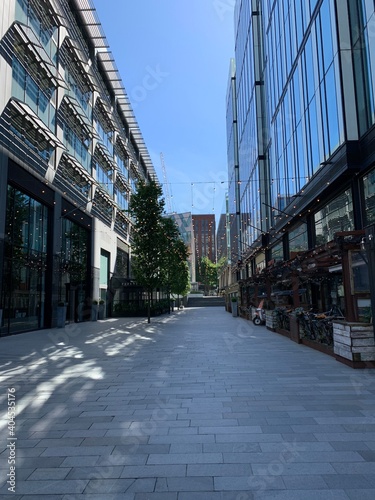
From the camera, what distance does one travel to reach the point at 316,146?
19062 mm

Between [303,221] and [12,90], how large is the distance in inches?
672

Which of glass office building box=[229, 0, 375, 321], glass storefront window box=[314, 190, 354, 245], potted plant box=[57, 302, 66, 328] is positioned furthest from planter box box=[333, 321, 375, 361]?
potted plant box=[57, 302, 66, 328]

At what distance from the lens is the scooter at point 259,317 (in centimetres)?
2288

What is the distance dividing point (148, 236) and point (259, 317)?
915 cm

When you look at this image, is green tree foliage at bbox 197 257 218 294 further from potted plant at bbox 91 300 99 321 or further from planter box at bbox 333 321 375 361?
planter box at bbox 333 321 375 361

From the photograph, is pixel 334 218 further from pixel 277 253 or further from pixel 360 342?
pixel 277 253

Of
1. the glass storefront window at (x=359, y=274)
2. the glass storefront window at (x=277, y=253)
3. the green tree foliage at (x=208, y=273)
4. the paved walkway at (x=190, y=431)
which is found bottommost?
the paved walkway at (x=190, y=431)

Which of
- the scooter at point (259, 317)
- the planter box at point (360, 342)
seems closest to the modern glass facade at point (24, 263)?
the scooter at point (259, 317)

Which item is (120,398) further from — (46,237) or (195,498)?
(46,237)

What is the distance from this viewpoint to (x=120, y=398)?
6.60 metres

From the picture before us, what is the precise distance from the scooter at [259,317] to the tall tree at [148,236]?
22.6ft

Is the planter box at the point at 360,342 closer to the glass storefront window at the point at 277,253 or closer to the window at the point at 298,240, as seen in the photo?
the window at the point at 298,240

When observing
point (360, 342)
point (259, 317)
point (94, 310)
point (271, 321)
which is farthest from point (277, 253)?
point (360, 342)

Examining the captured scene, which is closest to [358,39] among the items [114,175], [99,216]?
[99,216]
